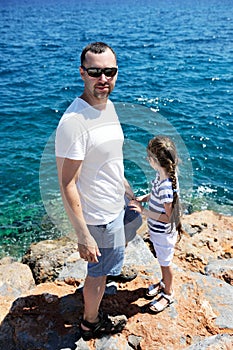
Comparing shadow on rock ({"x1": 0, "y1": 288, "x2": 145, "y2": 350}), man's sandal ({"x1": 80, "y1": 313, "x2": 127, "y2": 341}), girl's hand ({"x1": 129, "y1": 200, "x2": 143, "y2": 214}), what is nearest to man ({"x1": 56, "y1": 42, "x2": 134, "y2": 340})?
girl's hand ({"x1": 129, "y1": 200, "x2": 143, "y2": 214})

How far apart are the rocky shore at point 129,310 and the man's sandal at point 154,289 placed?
0.35 feet

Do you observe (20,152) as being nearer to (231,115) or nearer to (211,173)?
(211,173)

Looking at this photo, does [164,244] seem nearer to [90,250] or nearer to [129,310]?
[129,310]

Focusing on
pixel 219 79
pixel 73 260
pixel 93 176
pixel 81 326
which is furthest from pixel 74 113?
pixel 219 79

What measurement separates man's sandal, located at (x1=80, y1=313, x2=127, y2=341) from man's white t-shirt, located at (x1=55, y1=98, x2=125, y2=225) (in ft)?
4.27

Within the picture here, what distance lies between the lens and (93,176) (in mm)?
3699

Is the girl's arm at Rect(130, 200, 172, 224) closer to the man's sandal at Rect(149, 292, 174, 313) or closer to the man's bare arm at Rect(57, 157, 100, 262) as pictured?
the man's bare arm at Rect(57, 157, 100, 262)

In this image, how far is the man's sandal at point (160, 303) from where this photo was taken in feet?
15.4

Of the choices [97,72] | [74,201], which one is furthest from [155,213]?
[97,72]

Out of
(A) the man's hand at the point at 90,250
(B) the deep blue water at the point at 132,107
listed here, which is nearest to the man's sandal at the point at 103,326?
(A) the man's hand at the point at 90,250

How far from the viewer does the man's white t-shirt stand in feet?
11.2

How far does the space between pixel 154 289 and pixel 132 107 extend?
4.20 m

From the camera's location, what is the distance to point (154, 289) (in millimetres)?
4969

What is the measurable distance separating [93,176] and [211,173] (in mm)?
9803
